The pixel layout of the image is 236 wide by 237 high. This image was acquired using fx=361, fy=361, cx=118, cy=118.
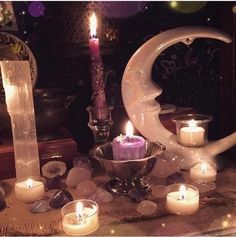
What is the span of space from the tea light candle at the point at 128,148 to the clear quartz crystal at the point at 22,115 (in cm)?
25

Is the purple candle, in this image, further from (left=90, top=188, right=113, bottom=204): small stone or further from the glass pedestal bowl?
(left=90, top=188, right=113, bottom=204): small stone

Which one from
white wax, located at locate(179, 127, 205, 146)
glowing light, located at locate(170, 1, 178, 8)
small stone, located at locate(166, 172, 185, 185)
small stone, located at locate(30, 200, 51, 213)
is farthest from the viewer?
glowing light, located at locate(170, 1, 178, 8)

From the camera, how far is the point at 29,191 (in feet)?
2.83

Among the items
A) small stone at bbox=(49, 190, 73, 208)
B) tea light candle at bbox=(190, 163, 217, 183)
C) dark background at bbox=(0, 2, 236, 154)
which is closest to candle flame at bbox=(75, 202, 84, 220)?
small stone at bbox=(49, 190, 73, 208)

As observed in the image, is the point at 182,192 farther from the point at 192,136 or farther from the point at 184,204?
the point at 192,136

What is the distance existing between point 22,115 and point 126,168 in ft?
1.08

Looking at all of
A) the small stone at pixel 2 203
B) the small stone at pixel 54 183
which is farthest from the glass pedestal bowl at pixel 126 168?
the small stone at pixel 2 203

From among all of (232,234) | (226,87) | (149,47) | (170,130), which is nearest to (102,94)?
(149,47)

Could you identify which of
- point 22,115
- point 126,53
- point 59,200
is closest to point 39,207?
point 59,200

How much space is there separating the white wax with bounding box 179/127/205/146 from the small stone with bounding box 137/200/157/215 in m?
0.28

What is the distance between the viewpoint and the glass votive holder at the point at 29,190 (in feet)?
2.83

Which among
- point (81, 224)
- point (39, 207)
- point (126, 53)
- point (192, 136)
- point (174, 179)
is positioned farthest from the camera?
point (126, 53)

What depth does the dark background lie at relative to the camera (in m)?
1.23

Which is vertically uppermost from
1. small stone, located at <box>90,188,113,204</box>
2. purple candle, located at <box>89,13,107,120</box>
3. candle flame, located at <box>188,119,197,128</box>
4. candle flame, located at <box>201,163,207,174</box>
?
purple candle, located at <box>89,13,107,120</box>
